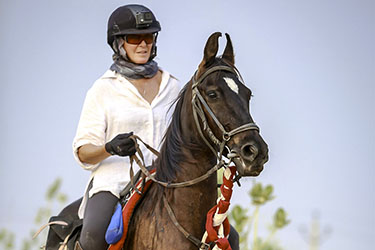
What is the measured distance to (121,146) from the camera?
622cm

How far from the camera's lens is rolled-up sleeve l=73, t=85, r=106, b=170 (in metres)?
6.74

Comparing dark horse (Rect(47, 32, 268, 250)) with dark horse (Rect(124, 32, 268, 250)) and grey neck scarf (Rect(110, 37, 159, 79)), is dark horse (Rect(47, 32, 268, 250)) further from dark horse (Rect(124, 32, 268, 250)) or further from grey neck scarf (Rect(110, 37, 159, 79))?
grey neck scarf (Rect(110, 37, 159, 79))

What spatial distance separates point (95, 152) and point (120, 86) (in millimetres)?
774

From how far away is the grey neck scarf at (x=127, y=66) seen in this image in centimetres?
703

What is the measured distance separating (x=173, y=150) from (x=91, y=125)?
1.02 metres

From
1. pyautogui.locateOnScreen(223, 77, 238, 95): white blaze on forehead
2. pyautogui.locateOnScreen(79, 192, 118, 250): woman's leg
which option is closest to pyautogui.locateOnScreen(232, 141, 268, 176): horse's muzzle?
pyautogui.locateOnScreen(223, 77, 238, 95): white blaze on forehead

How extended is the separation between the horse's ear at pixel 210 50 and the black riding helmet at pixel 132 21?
1.24 metres

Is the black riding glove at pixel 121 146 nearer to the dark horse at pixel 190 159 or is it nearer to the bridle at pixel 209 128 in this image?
the dark horse at pixel 190 159

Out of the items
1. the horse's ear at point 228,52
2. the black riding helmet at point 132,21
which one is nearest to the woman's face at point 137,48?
→ the black riding helmet at point 132,21

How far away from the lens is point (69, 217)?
714cm

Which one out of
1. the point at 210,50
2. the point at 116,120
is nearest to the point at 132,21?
the point at 116,120

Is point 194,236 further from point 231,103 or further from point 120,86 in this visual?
point 120,86

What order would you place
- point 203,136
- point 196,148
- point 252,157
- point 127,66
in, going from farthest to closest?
1. point 127,66
2. point 196,148
3. point 203,136
4. point 252,157

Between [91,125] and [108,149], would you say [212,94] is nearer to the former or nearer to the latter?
[108,149]
